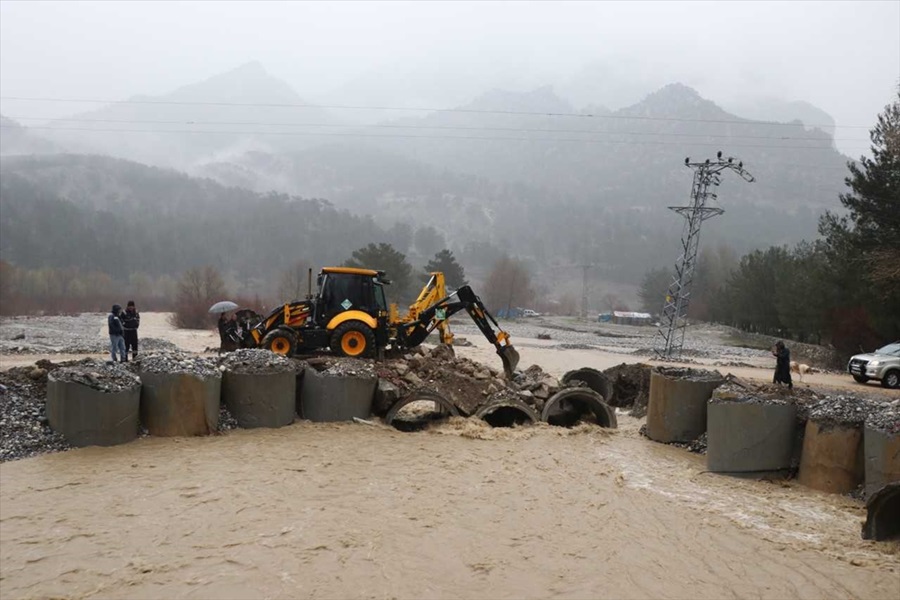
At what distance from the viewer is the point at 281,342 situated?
14.5 meters

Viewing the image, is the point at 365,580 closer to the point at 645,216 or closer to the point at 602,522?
Answer: the point at 602,522

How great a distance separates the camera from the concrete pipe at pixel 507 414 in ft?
39.2

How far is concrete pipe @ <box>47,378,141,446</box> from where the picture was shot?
8.53 metres

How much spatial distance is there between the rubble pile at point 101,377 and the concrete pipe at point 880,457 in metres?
9.15

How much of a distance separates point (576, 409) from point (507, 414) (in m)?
1.72

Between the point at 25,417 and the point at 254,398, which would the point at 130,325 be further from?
the point at 25,417

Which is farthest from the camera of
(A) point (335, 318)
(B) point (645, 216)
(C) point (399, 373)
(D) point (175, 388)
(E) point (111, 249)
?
(B) point (645, 216)

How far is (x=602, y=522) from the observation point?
730 centimetres

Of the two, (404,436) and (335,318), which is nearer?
(404,436)

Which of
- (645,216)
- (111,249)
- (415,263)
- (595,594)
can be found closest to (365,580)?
(595,594)

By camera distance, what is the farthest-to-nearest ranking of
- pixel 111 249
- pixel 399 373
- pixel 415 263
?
pixel 415 263 < pixel 111 249 < pixel 399 373

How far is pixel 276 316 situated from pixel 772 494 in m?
11.2

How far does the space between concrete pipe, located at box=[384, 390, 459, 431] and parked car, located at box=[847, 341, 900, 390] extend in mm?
14717

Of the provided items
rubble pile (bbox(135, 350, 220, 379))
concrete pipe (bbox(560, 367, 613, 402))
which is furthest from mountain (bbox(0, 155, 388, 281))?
concrete pipe (bbox(560, 367, 613, 402))
